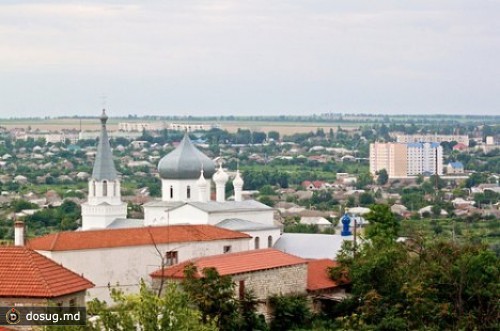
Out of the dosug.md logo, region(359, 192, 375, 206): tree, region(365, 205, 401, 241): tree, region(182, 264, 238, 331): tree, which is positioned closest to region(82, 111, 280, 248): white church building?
region(365, 205, 401, 241): tree

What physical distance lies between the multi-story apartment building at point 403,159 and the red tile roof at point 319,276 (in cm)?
14410

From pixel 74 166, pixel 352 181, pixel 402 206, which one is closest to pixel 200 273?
pixel 402 206

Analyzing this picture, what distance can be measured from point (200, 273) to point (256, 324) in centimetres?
173

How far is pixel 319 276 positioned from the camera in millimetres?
40438

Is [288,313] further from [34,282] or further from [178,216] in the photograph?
[178,216]

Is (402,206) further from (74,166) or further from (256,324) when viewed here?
(256,324)

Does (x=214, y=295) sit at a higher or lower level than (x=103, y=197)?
lower

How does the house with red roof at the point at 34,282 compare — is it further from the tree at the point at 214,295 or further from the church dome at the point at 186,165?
the church dome at the point at 186,165

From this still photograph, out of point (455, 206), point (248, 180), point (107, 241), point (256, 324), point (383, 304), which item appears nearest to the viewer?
point (256, 324)

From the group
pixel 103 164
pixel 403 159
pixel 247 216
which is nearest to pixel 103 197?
pixel 103 164

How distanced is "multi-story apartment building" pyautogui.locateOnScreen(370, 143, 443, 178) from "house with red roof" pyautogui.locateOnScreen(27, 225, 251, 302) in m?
145

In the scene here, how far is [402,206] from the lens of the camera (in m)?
112

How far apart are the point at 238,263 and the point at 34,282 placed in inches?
338

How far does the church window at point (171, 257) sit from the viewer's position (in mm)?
40497
